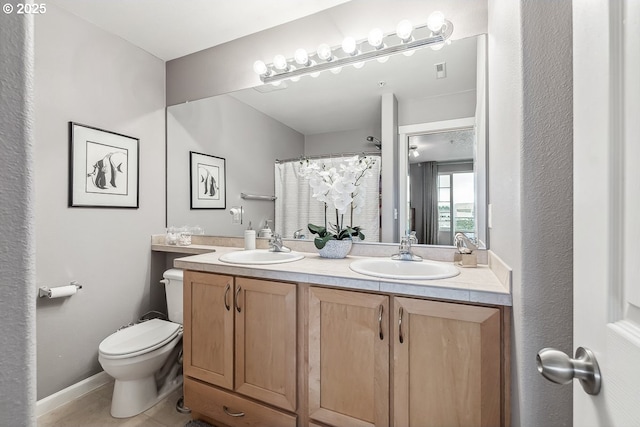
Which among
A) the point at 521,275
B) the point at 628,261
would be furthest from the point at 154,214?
the point at 628,261

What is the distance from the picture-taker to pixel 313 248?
6.30ft

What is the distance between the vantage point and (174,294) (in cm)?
200

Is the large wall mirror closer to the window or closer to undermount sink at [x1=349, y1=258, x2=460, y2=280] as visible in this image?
the window

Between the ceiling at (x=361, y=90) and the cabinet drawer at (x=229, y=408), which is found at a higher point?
the ceiling at (x=361, y=90)

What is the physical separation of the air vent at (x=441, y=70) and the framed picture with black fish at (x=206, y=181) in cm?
167

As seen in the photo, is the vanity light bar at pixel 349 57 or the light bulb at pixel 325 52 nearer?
the vanity light bar at pixel 349 57

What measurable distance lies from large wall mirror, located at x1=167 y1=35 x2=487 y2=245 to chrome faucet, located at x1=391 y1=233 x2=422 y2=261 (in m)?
0.13

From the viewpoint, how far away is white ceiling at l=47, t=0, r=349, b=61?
173 centimetres

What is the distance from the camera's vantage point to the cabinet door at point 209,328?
1451 mm

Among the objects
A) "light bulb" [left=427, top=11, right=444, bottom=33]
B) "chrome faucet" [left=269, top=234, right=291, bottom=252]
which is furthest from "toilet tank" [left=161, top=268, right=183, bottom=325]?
"light bulb" [left=427, top=11, right=444, bottom=33]

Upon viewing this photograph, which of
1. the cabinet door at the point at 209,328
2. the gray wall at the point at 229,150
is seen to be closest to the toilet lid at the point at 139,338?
the cabinet door at the point at 209,328

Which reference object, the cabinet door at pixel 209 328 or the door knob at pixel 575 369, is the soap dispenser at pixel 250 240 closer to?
the cabinet door at pixel 209 328

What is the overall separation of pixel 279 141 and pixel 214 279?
110 centimetres

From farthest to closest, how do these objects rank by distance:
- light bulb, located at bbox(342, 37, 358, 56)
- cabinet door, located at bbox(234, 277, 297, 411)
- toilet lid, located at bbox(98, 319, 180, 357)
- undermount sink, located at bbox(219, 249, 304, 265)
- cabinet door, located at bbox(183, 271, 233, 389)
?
undermount sink, located at bbox(219, 249, 304, 265) → light bulb, located at bbox(342, 37, 358, 56) → toilet lid, located at bbox(98, 319, 180, 357) → cabinet door, located at bbox(183, 271, 233, 389) → cabinet door, located at bbox(234, 277, 297, 411)
